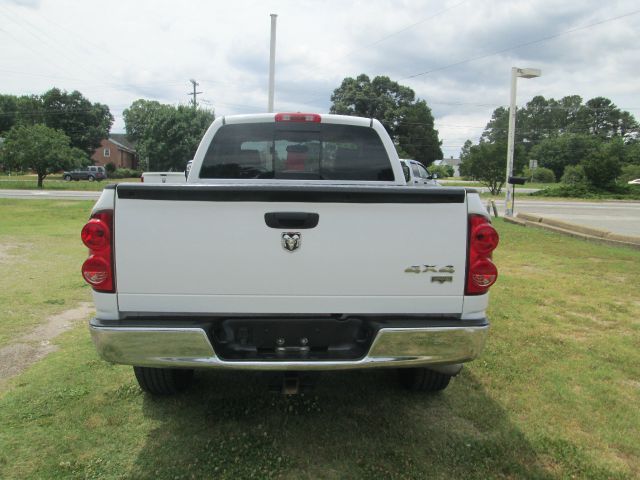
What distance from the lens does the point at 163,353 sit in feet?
8.11

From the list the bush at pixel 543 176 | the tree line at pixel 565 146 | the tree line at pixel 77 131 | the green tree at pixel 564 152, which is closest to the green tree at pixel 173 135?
the tree line at pixel 77 131

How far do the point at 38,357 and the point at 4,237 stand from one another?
7.84 metres

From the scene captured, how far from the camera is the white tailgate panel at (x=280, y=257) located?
2457 mm

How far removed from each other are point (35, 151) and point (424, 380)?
114 feet

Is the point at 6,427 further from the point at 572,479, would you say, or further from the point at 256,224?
the point at 572,479

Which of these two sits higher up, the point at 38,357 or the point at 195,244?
the point at 195,244

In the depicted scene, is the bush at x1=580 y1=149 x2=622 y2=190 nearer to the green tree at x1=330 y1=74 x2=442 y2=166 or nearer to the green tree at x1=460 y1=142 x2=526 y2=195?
the green tree at x1=460 y1=142 x2=526 y2=195

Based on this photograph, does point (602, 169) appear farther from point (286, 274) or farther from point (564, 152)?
point (564, 152)

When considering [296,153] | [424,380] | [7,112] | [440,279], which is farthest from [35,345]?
[7,112]

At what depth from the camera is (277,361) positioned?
2.53 m

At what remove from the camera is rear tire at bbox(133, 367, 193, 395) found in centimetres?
325

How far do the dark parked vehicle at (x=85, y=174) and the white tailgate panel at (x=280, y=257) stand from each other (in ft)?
171

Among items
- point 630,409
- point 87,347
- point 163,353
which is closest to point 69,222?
point 87,347

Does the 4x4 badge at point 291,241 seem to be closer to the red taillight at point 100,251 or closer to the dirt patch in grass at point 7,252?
the red taillight at point 100,251
